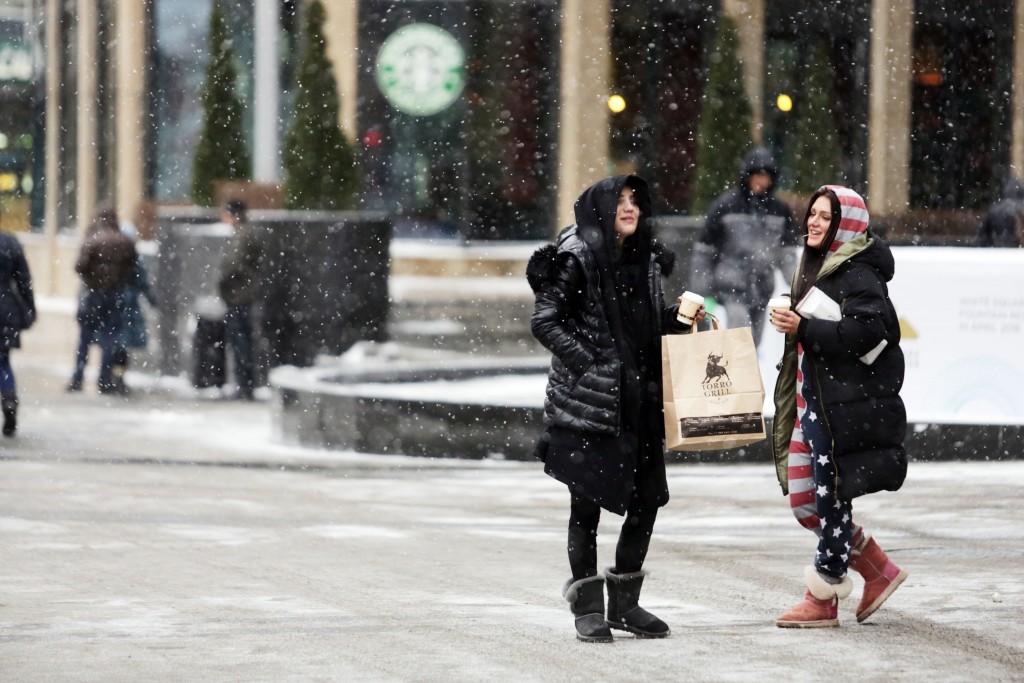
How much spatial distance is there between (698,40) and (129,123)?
315 inches

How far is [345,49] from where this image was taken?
83.9 ft

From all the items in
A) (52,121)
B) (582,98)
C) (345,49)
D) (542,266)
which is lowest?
(542,266)

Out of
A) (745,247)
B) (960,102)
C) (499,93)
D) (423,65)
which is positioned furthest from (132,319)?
(960,102)

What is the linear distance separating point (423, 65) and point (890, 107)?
693 centimetres

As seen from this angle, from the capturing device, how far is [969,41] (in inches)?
1184

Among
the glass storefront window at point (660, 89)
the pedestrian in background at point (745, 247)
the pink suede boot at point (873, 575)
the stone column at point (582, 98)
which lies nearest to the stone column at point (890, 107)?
the glass storefront window at point (660, 89)

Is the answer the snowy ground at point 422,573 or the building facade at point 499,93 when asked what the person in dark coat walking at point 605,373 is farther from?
the building facade at point 499,93

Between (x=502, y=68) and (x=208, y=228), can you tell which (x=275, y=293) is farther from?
(x=502, y=68)

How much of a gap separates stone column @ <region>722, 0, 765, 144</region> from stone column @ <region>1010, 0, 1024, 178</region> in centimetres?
462

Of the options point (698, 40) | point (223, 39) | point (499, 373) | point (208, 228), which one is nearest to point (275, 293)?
point (208, 228)

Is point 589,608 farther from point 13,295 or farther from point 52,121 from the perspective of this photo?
point 52,121

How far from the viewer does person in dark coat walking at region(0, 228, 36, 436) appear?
13.1 m

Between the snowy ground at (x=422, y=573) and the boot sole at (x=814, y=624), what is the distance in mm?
38

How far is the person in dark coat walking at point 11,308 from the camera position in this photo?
13.1 metres
